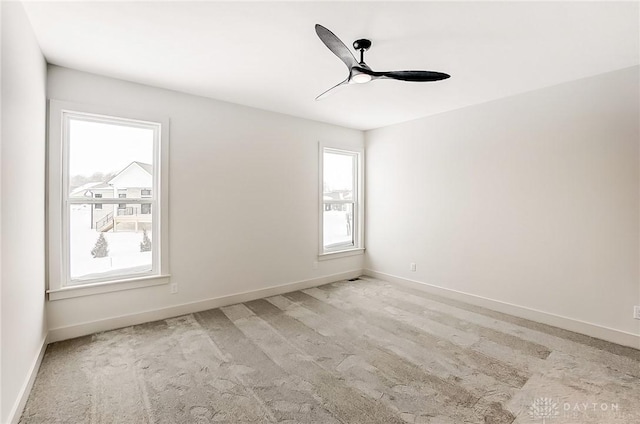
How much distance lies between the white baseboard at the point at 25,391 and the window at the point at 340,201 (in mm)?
A: 3358

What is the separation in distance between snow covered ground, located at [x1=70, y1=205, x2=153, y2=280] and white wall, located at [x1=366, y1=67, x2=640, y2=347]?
365 cm

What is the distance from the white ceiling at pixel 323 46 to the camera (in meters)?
2.00

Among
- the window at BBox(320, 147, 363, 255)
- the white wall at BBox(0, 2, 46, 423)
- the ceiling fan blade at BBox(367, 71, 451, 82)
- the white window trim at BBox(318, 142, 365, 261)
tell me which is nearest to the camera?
the white wall at BBox(0, 2, 46, 423)

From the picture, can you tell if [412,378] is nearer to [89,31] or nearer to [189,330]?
[189,330]

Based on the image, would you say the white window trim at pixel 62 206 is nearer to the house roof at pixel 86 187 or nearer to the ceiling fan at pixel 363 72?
the house roof at pixel 86 187

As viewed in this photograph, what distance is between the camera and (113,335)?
9.64 ft

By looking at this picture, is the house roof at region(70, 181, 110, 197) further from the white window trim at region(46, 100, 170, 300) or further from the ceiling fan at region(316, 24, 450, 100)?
the ceiling fan at region(316, 24, 450, 100)

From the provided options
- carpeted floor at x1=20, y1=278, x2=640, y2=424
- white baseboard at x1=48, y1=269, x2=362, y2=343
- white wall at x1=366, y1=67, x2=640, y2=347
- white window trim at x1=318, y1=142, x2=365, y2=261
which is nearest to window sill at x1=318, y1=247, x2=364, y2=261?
white window trim at x1=318, y1=142, x2=365, y2=261

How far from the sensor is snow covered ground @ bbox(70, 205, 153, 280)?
A: 9.78ft

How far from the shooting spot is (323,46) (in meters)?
2.45

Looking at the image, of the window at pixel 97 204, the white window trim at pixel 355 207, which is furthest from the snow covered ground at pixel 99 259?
the white window trim at pixel 355 207

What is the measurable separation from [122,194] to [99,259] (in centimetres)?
71

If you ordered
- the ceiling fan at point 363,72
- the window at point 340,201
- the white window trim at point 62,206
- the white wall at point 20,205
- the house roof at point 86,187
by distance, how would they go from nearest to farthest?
the white wall at point 20,205 → the ceiling fan at point 363,72 → the white window trim at point 62,206 → the house roof at point 86,187 → the window at point 340,201

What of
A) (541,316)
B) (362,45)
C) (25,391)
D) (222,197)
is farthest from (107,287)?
(541,316)
